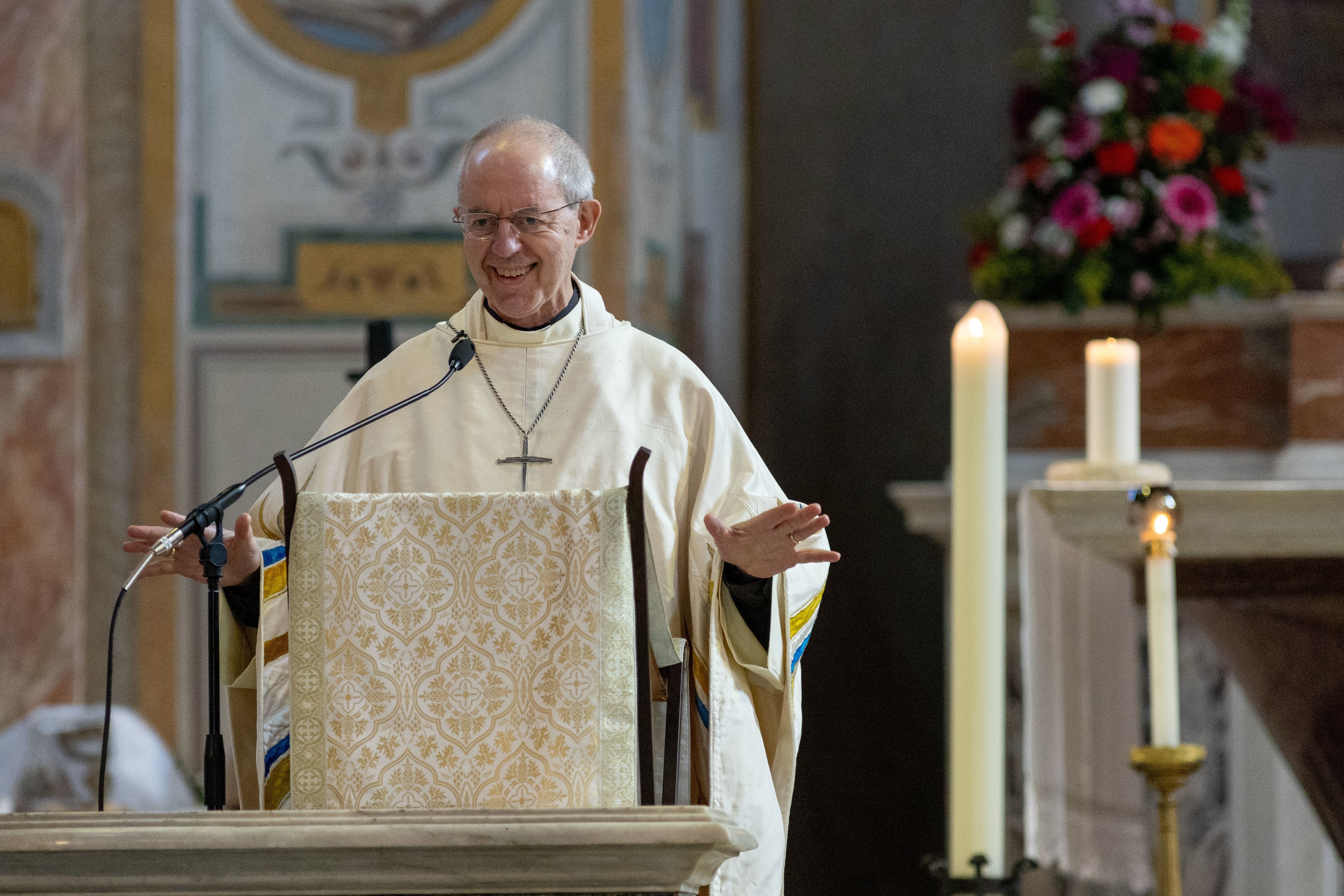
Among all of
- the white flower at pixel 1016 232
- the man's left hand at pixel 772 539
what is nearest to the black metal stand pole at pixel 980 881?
the man's left hand at pixel 772 539

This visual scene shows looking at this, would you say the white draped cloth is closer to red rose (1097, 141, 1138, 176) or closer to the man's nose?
the man's nose

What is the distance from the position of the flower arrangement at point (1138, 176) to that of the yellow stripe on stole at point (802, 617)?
7.70 feet

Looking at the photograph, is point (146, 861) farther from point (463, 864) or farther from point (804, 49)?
point (804, 49)

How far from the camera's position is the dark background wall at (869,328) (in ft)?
18.5

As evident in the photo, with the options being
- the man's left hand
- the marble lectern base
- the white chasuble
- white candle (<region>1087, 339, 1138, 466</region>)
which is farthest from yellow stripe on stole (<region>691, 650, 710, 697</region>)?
white candle (<region>1087, 339, 1138, 466</region>)

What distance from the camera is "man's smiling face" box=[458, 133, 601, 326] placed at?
252 cm

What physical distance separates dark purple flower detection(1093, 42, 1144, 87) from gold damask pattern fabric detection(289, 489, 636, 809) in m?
3.01

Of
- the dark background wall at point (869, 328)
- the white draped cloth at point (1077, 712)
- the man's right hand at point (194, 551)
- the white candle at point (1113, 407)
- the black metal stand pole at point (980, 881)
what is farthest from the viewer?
the dark background wall at point (869, 328)

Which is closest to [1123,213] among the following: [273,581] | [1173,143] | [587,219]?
[1173,143]

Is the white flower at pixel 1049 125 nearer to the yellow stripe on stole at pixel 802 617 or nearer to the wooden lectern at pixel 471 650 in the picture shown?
the yellow stripe on stole at pixel 802 617

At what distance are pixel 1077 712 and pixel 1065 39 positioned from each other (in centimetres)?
244

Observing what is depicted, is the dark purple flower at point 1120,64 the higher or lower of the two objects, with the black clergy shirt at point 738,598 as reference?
higher

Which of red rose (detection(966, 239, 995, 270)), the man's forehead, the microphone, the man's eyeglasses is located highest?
red rose (detection(966, 239, 995, 270))

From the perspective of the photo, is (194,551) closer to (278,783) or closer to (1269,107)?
(278,783)
